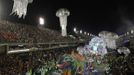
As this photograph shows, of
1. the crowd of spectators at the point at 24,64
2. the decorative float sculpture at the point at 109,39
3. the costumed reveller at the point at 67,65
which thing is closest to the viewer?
the crowd of spectators at the point at 24,64

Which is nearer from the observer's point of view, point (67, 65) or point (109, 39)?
Result: point (67, 65)

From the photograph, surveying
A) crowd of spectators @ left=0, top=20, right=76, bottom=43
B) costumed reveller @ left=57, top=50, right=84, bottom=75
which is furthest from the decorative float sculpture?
costumed reveller @ left=57, top=50, right=84, bottom=75

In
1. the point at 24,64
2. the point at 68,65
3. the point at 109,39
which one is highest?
the point at 109,39

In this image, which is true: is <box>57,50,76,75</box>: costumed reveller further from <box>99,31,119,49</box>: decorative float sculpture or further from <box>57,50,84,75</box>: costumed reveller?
<box>99,31,119,49</box>: decorative float sculpture

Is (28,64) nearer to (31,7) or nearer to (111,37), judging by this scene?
(111,37)

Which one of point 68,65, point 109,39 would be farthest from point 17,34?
point 109,39

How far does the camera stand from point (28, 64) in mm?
9008

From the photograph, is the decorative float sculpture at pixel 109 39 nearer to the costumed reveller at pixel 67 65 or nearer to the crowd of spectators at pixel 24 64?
the costumed reveller at pixel 67 65

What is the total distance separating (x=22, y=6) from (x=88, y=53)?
6.11 meters

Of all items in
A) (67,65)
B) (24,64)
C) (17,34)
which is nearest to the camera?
(24,64)

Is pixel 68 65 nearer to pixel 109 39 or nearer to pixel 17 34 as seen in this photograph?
pixel 17 34

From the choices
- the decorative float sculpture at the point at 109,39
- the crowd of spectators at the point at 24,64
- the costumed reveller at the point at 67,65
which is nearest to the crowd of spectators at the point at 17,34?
the crowd of spectators at the point at 24,64

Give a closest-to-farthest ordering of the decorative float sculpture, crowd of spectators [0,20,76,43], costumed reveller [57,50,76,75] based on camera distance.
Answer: costumed reveller [57,50,76,75] → crowd of spectators [0,20,76,43] → the decorative float sculpture

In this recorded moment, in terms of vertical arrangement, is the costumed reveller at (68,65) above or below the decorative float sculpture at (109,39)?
below
